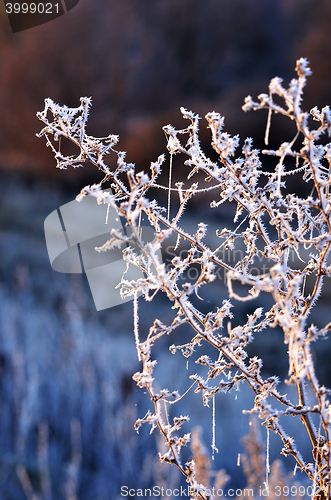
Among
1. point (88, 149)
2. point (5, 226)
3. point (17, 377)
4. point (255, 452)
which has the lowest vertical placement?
point (255, 452)

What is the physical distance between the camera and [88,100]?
3.84ft

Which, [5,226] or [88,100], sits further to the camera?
[5,226]

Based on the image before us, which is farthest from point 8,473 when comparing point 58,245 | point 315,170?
point 315,170

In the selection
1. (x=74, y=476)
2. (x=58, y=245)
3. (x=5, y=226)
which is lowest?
(x=74, y=476)

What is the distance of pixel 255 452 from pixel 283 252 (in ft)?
8.71

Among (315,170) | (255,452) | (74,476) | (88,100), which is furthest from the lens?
(74,476)

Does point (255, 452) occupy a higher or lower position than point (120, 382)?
lower

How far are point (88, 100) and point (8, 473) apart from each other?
1113 cm

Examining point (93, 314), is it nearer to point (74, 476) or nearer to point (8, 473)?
point (74, 476)

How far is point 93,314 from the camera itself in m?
8.57

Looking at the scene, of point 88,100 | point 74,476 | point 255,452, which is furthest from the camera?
point 74,476

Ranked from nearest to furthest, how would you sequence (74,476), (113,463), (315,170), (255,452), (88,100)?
(315,170) → (88,100) → (255,452) → (74,476) → (113,463)

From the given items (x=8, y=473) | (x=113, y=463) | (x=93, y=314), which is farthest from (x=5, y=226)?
(x=113, y=463)

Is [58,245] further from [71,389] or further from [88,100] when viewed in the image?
[88,100]
